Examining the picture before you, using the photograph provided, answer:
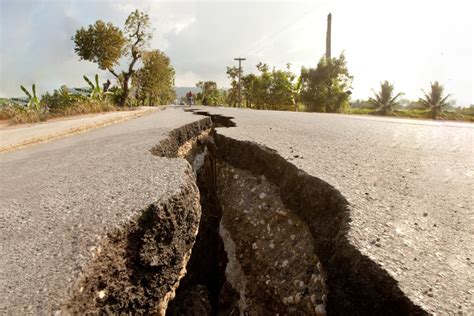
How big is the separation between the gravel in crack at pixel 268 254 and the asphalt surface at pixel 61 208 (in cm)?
82

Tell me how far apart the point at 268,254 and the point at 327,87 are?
999 inches

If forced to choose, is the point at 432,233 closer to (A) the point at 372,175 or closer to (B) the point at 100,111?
(A) the point at 372,175

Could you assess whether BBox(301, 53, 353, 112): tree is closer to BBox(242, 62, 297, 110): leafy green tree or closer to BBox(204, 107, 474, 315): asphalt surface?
BBox(242, 62, 297, 110): leafy green tree

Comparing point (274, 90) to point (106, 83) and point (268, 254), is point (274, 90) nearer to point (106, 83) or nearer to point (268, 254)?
point (106, 83)

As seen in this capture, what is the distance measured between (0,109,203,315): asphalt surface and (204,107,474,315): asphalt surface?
4.24ft

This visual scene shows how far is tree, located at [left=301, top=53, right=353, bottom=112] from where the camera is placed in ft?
86.7

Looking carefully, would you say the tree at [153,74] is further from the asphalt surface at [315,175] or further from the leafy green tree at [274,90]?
the asphalt surface at [315,175]

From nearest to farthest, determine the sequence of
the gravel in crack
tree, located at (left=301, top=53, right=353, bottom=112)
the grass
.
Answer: the gravel in crack, the grass, tree, located at (left=301, top=53, right=353, bottom=112)

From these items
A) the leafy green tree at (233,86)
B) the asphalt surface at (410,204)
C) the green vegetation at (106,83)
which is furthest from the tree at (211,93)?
the asphalt surface at (410,204)

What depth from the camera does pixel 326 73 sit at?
2714 centimetres

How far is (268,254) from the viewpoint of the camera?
284 cm

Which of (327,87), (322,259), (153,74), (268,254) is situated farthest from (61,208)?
(153,74)

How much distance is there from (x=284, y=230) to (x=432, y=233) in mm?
1114

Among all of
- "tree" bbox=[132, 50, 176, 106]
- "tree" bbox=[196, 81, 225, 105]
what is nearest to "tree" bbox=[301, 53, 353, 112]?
"tree" bbox=[132, 50, 176, 106]
